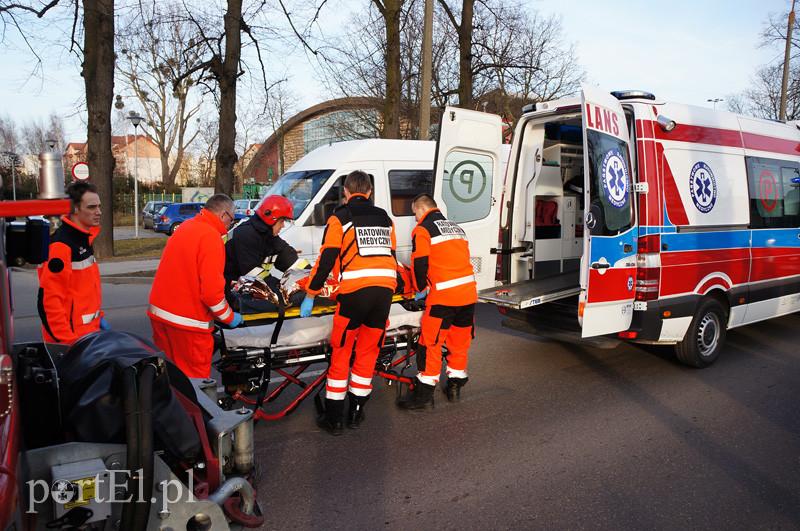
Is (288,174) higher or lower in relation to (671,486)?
higher

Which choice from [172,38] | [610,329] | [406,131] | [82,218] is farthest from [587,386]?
[406,131]

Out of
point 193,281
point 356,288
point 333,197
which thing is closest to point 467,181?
point 333,197

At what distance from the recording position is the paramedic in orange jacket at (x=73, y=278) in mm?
3830

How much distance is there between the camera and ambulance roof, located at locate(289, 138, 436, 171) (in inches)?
349

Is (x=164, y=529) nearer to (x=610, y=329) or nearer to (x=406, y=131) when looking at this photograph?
(x=610, y=329)

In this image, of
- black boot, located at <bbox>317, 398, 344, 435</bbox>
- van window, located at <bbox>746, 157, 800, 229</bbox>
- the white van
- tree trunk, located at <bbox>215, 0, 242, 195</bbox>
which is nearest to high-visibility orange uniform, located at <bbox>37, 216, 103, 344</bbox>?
black boot, located at <bbox>317, 398, 344, 435</bbox>

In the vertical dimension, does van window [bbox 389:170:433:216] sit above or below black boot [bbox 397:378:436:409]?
above

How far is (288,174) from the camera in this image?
371 inches

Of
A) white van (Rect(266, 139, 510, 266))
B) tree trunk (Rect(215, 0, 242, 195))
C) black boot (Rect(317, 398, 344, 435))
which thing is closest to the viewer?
black boot (Rect(317, 398, 344, 435))

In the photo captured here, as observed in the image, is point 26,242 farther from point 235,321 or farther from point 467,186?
point 467,186

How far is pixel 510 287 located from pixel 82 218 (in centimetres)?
436

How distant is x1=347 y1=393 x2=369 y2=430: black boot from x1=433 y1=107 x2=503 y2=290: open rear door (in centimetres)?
259

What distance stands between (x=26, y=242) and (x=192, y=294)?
1752 mm

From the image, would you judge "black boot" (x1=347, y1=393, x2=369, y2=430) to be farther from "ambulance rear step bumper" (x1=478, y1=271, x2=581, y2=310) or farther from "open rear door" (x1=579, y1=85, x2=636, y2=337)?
"open rear door" (x1=579, y1=85, x2=636, y2=337)
